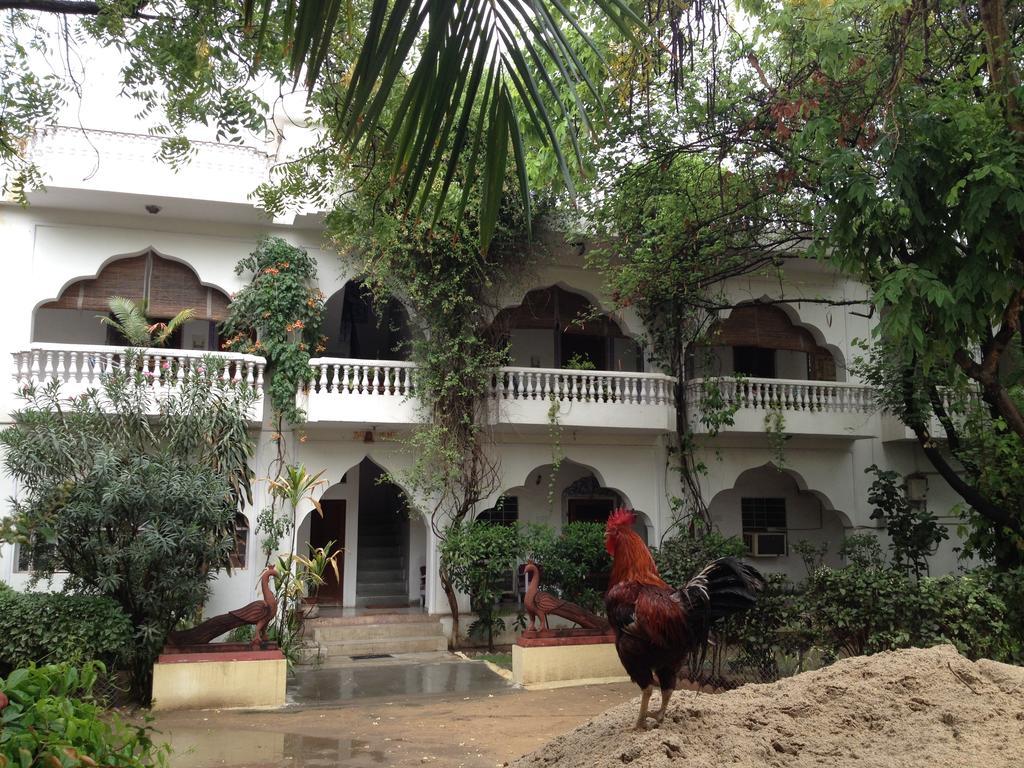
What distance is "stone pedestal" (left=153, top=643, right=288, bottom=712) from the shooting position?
8.67m

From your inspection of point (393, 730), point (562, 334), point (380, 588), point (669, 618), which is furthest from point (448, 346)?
point (669, 618)

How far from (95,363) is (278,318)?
265 cm

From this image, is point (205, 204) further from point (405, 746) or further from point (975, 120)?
point (975, 120)

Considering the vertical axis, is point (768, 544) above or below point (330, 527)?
below

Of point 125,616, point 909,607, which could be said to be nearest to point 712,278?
point 909,607

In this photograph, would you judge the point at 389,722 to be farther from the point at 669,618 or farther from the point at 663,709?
the point at 669,618

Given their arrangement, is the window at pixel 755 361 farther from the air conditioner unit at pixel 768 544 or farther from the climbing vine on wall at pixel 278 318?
the climbing vine on wall at pixel 278 318

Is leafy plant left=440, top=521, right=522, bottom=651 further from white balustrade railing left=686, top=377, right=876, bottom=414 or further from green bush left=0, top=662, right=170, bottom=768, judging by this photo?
green bush left=0, top=662, right=170, bottom=768

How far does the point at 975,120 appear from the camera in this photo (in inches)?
270

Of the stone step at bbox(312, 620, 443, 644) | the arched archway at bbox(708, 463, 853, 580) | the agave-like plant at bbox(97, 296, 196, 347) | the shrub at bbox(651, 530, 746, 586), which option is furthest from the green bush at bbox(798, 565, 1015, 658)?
the agave-like plant at bbox(97, 296, 196, 347)

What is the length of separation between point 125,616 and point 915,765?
7.60 meters

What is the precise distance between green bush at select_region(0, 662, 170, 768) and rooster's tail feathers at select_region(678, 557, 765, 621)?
341 centimetres

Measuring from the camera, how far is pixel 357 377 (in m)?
13.3

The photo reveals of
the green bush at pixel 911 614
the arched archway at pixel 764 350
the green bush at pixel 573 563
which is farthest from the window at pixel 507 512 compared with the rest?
the green bush at pixel 911 614
